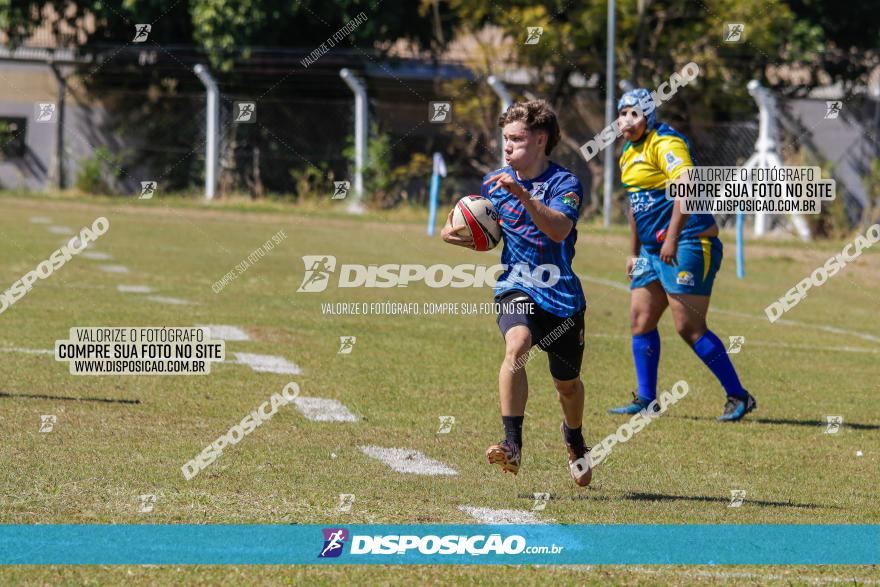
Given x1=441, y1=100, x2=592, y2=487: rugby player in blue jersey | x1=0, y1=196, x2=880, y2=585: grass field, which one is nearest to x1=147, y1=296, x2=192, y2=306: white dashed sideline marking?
x1=0, y1=196, x2=880, y2=585: grass field

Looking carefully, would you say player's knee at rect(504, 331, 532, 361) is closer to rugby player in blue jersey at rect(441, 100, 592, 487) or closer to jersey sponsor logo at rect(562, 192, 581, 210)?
rugby player in blue jersey at rect(441, 100, 592, 487)

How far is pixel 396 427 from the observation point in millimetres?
9172

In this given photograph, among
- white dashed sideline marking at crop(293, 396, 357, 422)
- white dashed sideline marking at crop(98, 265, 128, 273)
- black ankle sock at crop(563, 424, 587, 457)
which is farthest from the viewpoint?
white dashed sideline marking at crop(98, 265, 128, 273)

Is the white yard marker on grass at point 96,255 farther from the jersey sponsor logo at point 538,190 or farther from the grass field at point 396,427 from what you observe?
the jersey sponsor logo at point 538,190

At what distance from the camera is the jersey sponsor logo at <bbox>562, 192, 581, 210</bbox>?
7148mm

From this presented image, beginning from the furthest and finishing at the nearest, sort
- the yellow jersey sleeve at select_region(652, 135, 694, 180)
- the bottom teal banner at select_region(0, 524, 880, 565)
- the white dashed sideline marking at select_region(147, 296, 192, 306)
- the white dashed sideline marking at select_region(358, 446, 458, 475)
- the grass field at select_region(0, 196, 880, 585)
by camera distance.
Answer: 1. the white dashed sideline marking at select_region(147, 296, 192, 306)
2. the yellow jersey sleeve at select_region(652, 135, 694, 180)
3. the white dashed sideline marking at select_region(358, 446, 458, 475)
4. the grass field at select_region(0, 196, 880, 585)
5. the bottom teal banner at select_region(0, 524, 880, 565)

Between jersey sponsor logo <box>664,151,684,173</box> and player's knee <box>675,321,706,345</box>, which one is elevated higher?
jersey sponsor logo <box>664,151,684,173</box>

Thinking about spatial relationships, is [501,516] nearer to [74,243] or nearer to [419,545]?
[419,545]

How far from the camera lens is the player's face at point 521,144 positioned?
714 centimetres

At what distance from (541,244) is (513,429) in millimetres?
964

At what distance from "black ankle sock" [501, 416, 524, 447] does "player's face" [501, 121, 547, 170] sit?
129 centimetres

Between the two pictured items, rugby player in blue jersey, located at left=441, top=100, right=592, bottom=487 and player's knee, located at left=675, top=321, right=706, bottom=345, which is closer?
rugby player in blue jersey, located at left=441, top=100, right=592, bottom=487

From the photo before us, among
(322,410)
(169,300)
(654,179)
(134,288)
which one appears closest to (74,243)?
(134,288)

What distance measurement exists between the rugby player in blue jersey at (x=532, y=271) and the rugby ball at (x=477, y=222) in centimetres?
4
